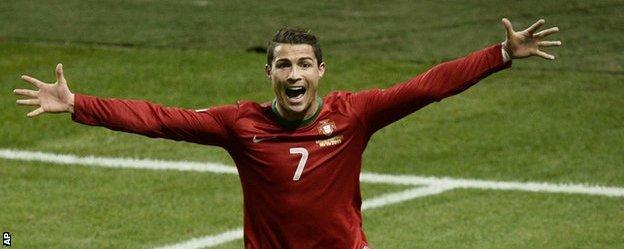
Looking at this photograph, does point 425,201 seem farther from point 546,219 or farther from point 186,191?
point 186,191

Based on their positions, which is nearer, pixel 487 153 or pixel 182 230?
pixel 182 230

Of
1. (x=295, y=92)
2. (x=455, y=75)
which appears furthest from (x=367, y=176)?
(x=455, y=75)

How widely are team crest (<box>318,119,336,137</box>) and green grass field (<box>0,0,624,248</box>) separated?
304 centimetres

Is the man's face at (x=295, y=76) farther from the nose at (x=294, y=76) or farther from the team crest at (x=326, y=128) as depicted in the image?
the team crest at (x=326, y=128)

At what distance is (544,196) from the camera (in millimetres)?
13602

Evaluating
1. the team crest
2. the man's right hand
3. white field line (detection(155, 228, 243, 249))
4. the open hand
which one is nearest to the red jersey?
the team crest

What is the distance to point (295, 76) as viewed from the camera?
30.3ft

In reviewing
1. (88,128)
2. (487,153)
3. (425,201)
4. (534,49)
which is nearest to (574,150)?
(487,153)

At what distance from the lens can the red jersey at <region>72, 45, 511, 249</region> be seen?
9.25 m

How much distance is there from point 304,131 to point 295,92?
0.24m

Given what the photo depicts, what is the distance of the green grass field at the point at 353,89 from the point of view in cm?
1290

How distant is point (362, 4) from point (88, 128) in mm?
6750

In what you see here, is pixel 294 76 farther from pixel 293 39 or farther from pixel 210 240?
pixel 210 240

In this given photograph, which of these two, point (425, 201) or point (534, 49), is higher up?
point (534, 49)
